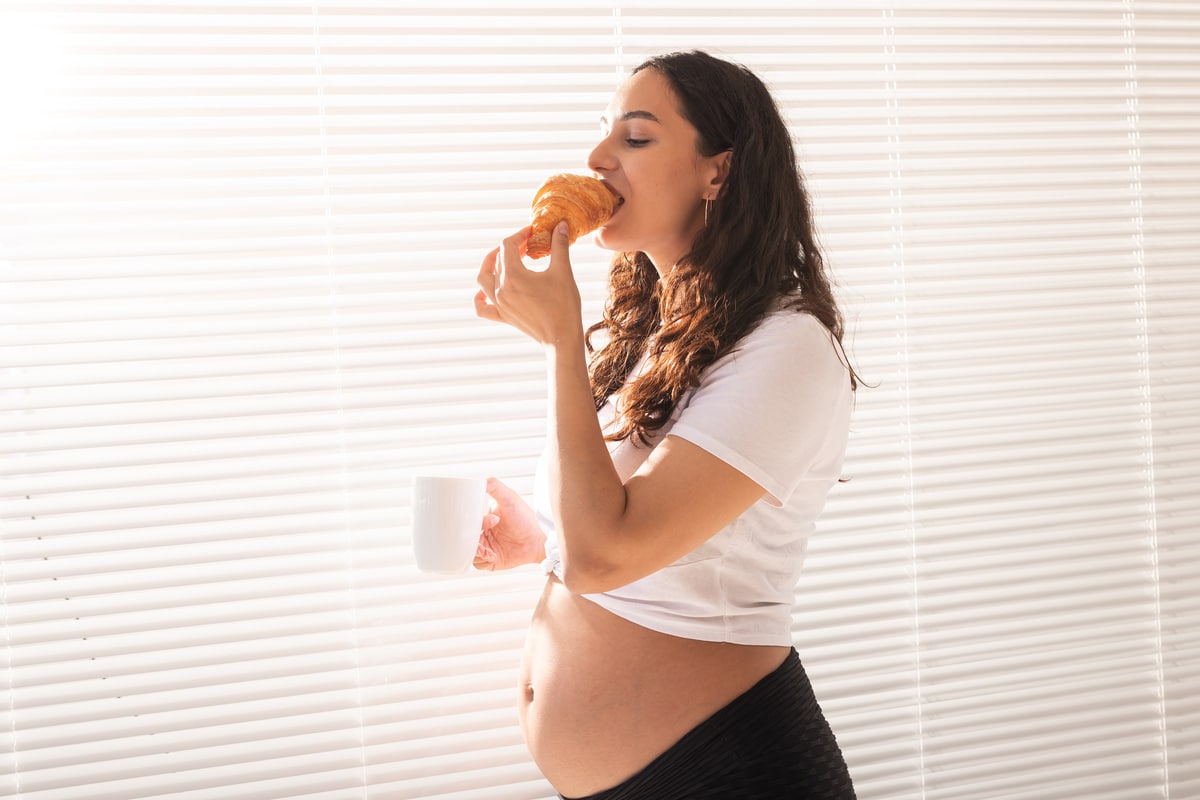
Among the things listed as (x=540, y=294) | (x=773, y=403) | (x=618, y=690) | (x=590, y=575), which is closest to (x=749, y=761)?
(x=618, y=690)

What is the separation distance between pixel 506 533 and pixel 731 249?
0.61m

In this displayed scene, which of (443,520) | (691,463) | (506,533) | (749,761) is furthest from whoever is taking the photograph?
(506,533)

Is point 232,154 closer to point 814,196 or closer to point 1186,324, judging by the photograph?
point 814,196

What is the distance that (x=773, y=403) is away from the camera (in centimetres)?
129

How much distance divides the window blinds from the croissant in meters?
0.37

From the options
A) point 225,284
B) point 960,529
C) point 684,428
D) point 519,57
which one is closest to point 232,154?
point 225,284

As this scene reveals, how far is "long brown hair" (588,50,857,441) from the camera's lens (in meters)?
1.40

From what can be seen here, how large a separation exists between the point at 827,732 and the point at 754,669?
15cm

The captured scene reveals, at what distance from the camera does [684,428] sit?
129 centimetres

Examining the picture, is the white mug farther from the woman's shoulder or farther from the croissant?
the woman's shoulder

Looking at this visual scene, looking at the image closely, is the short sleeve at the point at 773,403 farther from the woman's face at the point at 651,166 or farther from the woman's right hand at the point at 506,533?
the woman's right hand at the point at 506,533

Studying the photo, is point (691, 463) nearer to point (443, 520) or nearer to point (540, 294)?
point (540, 294)

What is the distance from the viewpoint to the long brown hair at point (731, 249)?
4.60 ft

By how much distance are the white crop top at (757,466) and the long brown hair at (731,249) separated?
4 centimetres
